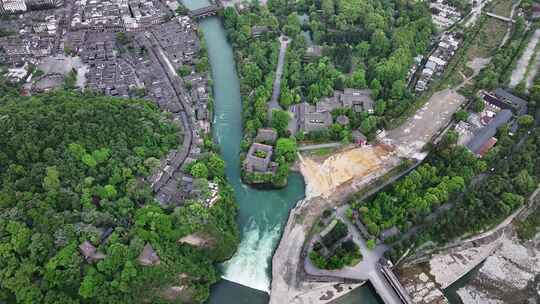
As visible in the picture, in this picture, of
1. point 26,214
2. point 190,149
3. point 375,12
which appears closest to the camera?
point 26,214

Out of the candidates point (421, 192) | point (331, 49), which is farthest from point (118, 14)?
point (421, 192)

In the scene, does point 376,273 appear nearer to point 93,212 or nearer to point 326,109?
point 326,109

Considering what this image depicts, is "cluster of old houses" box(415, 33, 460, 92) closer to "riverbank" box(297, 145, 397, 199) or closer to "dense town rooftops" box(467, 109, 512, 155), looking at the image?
"dense town rooftops" box(467, 109, 512, 155)

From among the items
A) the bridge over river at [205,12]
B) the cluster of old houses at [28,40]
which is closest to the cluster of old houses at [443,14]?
the bridge over river at [205,12]

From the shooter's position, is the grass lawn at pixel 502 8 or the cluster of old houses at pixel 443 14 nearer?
the cluster of old houses at pixel 443 14

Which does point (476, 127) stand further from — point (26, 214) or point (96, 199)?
A: point (26, 214)

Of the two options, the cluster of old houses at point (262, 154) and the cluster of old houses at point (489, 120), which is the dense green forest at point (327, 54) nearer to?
the cluster of old houses at point (262, 154)

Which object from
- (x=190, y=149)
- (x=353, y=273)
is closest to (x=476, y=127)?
(x=353, y=273)
